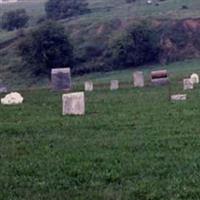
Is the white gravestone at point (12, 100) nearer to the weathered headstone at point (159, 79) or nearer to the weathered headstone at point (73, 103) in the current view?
the weathered headstone at point (73, 103)

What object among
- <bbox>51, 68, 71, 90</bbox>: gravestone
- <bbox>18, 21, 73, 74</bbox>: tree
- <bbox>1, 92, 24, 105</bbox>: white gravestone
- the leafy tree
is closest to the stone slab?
<bbox>51, 68, 71, 90</bbox>: gravestone

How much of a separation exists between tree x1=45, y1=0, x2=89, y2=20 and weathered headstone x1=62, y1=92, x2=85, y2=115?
74.2 m

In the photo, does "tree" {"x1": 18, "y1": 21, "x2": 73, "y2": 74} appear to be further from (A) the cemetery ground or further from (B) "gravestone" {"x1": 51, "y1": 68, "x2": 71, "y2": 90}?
(A) the cemetery ground

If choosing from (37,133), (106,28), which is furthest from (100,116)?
(106,28)

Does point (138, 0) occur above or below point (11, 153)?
above

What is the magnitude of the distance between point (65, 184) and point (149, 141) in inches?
183

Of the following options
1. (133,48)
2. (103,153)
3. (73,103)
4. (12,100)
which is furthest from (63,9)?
(103,153)

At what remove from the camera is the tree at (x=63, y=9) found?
→ 322ft

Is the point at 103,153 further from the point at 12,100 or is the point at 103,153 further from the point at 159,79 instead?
the point at 159,79

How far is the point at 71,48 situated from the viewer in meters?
62.3

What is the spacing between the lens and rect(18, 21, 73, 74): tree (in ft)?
197

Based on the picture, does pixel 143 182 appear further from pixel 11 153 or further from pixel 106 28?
pixel 106 28

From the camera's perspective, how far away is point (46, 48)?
6012 cm

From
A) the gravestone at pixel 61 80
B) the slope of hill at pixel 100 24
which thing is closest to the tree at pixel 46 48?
the slope of hill at pixel 100 24
